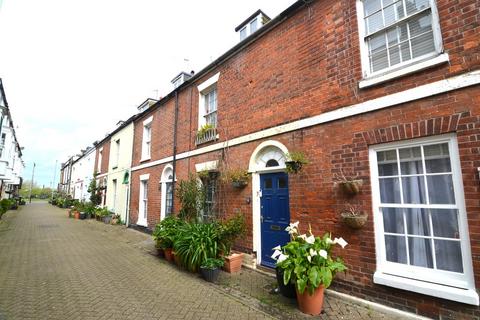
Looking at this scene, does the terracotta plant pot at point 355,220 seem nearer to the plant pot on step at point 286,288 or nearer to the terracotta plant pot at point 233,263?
the plant pot on step at point 286,288

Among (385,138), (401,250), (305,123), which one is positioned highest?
(305,123)

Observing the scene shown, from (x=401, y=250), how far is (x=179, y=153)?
26.3 ft

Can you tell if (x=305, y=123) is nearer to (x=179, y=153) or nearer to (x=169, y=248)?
(x=169, y=248)

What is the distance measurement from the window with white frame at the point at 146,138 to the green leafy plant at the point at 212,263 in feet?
28.2

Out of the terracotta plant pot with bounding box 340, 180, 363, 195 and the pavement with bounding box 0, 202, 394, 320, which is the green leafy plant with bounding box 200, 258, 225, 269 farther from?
the terracotta plant pot with bounding box 340, 180, 363, 195

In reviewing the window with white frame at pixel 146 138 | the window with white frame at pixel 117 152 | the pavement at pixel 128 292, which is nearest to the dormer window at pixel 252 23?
the window with white frame at pixel 146 138

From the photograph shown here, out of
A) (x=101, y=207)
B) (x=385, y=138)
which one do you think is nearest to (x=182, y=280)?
(x=385, y=138)

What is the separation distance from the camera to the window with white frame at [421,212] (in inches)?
147

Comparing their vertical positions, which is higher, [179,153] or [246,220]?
[179,153]

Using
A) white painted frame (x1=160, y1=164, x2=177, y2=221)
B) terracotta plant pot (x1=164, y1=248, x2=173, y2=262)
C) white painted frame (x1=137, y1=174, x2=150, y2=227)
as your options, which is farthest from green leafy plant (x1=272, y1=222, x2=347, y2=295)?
white painted frame (x1=137, y1=174, x2=150, y2=227)

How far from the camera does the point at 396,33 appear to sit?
466cm

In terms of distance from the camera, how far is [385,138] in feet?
14.4

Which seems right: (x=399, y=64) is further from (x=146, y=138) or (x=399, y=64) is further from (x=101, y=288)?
(x=146, y=138)

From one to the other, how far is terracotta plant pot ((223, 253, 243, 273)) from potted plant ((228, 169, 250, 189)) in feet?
5.95
